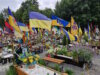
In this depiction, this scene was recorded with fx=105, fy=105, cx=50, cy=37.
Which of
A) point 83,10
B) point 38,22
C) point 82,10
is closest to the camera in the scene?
point 38,22

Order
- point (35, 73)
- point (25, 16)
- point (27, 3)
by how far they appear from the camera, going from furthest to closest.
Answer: point (27, 3)
point (25, 16)
point (35, 73)

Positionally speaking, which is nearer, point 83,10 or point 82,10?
point 82,10

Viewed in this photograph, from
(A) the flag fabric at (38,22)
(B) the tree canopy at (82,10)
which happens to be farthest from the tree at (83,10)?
(A) the flag fabric at (38,22)

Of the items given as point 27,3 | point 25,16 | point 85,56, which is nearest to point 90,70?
point 85,56

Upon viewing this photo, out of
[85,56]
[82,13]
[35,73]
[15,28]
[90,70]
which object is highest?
[82,13]

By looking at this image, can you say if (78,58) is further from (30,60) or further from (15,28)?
(15,28)

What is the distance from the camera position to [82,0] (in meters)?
22.0

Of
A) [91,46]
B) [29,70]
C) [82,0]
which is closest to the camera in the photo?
[29,70]

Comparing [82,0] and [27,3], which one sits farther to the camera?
[27,3]

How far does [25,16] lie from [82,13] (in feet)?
53.9

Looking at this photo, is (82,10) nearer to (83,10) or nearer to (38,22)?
(83,10)

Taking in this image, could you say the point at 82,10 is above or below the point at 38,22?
above

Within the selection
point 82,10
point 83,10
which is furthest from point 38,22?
point 83,10

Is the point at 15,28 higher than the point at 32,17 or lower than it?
lower
